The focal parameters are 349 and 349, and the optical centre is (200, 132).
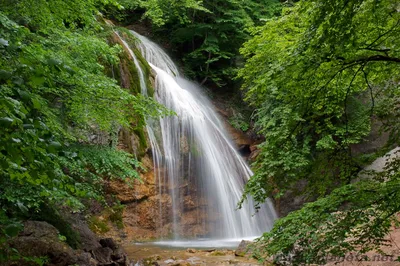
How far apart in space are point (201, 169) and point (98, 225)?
179 inches

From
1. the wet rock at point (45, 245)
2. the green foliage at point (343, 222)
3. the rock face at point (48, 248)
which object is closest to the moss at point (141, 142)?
the rock face at point (48, 248)

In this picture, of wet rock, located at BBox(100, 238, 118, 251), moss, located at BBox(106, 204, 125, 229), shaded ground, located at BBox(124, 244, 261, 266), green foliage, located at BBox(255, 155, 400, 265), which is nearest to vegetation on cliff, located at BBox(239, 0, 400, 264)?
green foliage, located at BBox(255, 155, 400, 265)

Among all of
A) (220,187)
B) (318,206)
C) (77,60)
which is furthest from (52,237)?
(220,187)

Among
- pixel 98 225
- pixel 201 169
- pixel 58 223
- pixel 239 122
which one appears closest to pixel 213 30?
pixel 239 122

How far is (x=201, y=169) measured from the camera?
1325cm

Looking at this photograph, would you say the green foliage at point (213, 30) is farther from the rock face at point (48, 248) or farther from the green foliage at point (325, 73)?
the green foliage at point (325, 73)

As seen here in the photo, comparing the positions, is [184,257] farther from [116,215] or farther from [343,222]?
[343,222]

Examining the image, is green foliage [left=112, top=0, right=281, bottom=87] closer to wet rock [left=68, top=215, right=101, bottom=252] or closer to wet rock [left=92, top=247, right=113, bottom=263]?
wet rock [left=68, top=215, right=101, bottom=252]

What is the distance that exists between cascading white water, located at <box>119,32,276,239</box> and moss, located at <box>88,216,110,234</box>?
7.16 feet

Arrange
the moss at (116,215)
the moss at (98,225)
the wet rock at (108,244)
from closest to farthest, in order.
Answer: the wet rock at (108,244) → the moss at (98,225) → the moss at (116,215)

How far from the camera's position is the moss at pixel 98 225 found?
32.4 feet

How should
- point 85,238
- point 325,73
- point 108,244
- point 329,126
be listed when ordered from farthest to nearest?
1. point 108,244
2. point 85,238
3. point 329,126
4. point 325,73

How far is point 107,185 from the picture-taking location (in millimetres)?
10898

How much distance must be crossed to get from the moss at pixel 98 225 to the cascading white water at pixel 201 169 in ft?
7.16
